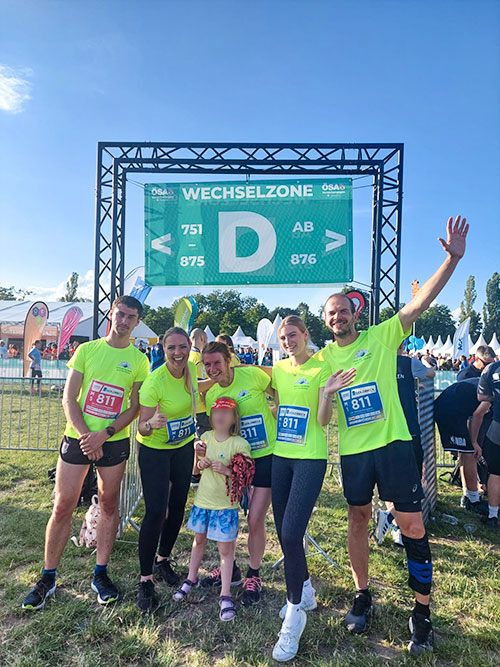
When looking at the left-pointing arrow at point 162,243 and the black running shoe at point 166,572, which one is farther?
the left-pointing arrow at point 162,243

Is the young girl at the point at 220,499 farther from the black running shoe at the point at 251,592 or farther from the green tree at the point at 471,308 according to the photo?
the green tree at the point at 471,308

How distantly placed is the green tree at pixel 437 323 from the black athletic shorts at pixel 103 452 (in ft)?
266

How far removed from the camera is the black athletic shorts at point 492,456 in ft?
15.0

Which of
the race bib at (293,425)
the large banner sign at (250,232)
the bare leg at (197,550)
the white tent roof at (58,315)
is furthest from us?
the white tent roof at (58,315)

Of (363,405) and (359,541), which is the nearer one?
(363,405)

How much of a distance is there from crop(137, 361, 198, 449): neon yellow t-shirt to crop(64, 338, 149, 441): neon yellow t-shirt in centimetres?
21

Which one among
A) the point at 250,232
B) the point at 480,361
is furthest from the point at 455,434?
the point at 250,232

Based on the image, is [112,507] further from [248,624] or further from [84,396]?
[248,624]

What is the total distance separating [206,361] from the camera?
3.00 metres

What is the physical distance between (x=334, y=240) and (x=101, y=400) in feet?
13.6

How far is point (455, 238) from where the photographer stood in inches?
104

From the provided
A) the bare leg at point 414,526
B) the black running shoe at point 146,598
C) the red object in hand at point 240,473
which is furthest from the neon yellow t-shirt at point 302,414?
the black running shoe at point 146,598

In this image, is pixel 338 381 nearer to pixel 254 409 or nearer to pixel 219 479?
pixel 254 409

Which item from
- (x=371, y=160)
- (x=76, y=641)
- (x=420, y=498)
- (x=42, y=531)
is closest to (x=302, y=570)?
(x=420, y=498)
